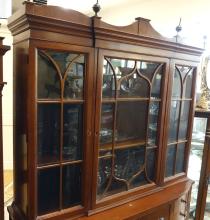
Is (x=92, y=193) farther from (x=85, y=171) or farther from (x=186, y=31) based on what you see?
(x=186, y=31)

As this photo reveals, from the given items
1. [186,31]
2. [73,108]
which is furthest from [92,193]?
[186,31]

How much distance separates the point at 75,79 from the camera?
122 cm

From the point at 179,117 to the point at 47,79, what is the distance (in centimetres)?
105

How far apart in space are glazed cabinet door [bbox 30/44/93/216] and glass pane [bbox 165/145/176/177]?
71 cm

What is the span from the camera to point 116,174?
149 cm

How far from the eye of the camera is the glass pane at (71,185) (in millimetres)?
1291

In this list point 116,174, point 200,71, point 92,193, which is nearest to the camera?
point 92,193

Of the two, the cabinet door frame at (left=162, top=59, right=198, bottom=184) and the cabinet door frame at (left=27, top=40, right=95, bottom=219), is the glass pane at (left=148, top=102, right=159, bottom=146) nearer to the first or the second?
the cabinet door frame at (left=162, top=59, right=198, bottom=184)

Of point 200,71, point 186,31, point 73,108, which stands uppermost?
point 186,31

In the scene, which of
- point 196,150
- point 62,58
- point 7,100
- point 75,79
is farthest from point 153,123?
point 7,100

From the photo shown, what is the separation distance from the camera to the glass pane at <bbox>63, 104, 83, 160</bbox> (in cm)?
123

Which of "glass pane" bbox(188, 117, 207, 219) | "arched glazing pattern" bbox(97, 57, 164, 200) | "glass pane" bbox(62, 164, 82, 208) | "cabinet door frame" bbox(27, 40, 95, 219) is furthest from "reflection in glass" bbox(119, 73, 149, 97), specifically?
"glass pane" bbox(188, 117, 207, 219)

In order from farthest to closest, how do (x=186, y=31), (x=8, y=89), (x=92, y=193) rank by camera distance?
(x=8, y=89) → (x=186, y=31) → (x=92, y=193)

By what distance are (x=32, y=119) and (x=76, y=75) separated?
31 cm
